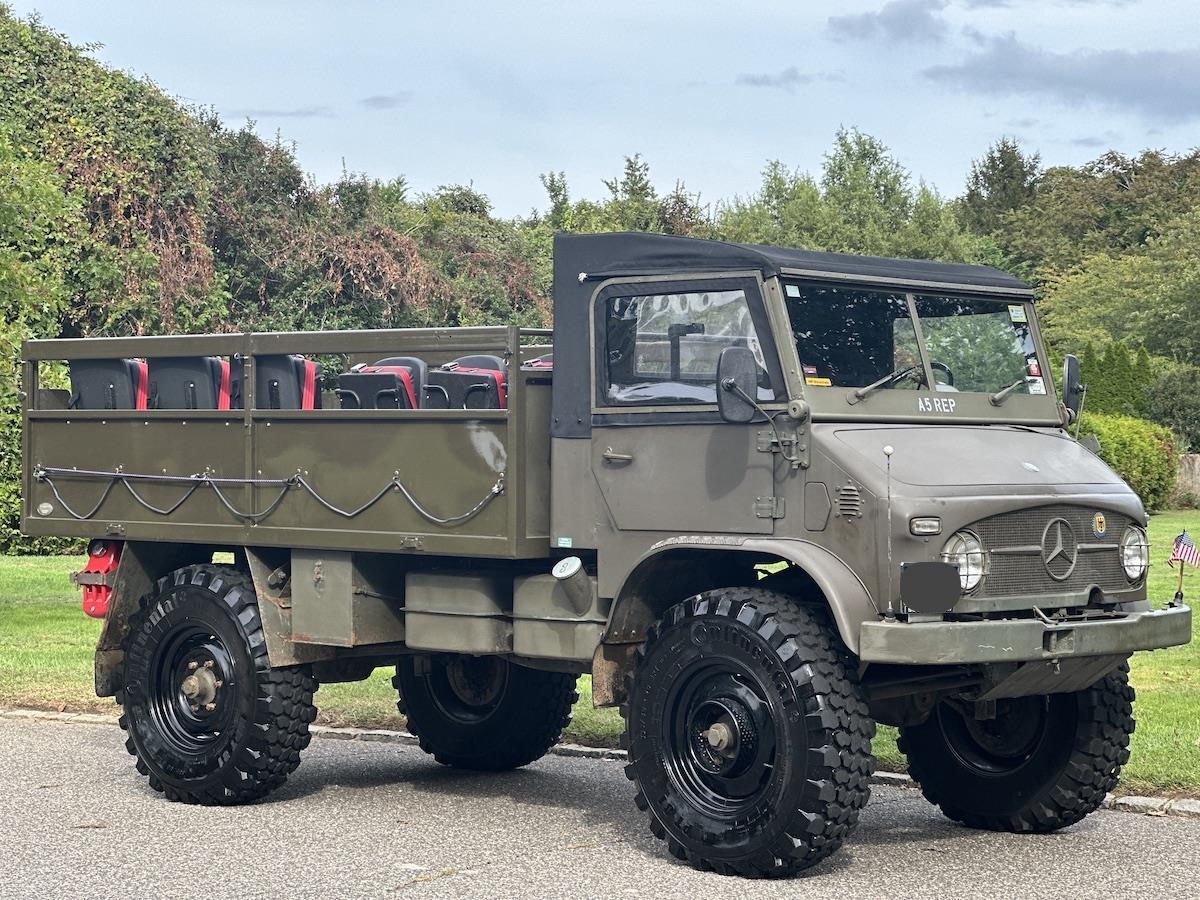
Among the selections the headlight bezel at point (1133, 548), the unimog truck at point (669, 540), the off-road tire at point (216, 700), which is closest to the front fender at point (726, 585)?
the unimog truck at point (669, 540)

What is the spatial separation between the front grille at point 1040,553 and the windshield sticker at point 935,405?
825 mm

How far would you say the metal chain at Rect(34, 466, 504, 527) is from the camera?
352 inches

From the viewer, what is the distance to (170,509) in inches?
401

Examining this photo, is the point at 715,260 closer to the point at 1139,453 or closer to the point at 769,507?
the point at 769,507

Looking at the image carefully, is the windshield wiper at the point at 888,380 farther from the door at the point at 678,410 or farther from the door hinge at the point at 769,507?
the door hinge at the point at 769,507

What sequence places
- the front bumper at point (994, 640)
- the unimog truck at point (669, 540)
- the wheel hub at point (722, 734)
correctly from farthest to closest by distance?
the wheel hub at point (722, 734), the unimog truck at point (669, 540), the front bumper at point (994, 640)

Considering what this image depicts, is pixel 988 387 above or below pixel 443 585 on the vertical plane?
above

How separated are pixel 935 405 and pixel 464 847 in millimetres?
2880

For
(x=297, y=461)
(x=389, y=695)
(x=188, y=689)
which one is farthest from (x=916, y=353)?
(x=389, y=695)

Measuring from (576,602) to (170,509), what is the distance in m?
2.68

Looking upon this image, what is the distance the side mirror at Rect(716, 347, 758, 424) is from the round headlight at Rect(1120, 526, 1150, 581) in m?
1.76

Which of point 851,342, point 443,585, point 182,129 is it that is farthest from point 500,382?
point 182,129

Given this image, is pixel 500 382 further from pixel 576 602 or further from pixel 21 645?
pixel 21 645

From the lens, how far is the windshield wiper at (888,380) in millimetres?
8227
